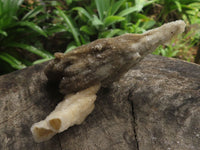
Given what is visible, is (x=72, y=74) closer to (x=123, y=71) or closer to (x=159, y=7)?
(x=123, y=71)

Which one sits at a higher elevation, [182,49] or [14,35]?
[14,35]

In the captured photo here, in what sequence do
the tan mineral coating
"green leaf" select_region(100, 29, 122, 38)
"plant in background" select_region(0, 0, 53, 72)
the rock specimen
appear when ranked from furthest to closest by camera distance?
"green leaf" select_region(100, 29, 122, 38), "plant in background" select_region(0, 0, 53, 72), the rock specimen, the tan mineral coating

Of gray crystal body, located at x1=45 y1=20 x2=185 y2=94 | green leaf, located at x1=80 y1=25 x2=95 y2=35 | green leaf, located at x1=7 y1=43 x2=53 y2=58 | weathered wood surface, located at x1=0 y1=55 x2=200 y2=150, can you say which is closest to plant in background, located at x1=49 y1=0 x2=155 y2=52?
green leaf, located at x1=80 y1=25 x2=95 y2=35

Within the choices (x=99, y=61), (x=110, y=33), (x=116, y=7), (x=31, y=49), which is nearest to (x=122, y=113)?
(x=99, y=61)

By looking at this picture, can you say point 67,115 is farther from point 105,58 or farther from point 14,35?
point 14,35

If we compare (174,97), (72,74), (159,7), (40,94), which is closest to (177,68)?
A: (174,97)

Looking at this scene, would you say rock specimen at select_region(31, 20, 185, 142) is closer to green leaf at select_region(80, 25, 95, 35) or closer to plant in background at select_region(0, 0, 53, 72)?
plant in background at select_region(0, 0, 53, 72)

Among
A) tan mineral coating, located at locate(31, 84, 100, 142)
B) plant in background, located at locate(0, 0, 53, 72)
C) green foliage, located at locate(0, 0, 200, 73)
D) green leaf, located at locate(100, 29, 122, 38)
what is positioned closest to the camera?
tan mineral coating, located at locate(31, 84, 100, 142)
